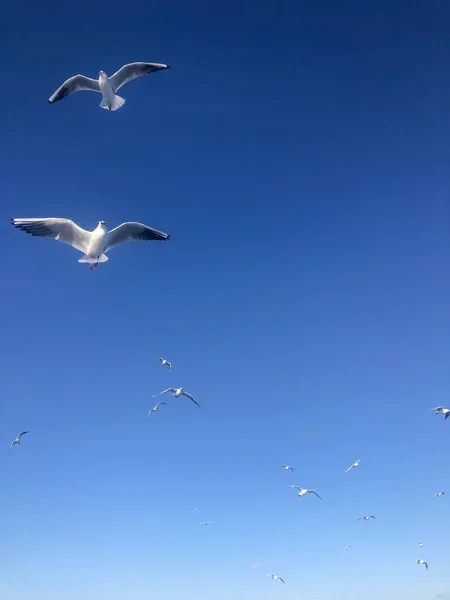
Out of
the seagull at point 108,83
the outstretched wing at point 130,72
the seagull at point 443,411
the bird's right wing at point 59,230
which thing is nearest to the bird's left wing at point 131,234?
the bird's right wing at point 59,230

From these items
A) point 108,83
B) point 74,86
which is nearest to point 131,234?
point 108,83

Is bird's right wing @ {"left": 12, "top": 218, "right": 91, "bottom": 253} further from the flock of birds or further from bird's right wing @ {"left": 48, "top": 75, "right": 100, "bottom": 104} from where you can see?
bird's right wing @ {"left": 48, "top": 75, "right": 100, "bottom": 104}

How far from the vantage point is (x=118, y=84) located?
23.4m

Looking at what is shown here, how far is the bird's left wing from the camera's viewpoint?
20.9m

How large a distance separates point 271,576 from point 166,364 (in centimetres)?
3078

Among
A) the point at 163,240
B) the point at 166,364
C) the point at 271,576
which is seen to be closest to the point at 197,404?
the point at 166,364

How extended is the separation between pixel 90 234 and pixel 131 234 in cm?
171

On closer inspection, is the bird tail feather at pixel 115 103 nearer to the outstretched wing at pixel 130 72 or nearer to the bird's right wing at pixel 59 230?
the outstretched wing at pixel 130 72

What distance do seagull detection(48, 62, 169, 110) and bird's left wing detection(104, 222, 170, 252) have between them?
572 cm

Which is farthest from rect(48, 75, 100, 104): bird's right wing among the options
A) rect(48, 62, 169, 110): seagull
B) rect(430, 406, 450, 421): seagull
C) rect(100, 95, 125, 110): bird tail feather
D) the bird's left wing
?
rect(430, 406, 450, 421): seagull

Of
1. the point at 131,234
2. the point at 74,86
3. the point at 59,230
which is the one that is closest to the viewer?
the point at 59,230

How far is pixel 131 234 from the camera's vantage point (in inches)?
842

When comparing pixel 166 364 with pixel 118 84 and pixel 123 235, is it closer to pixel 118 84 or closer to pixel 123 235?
pixel 123 235

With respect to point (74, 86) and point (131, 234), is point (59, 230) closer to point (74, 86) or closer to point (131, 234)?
point (131, 234)
